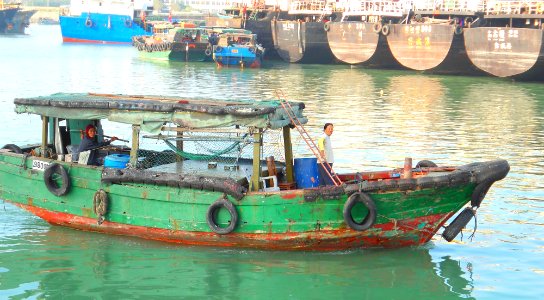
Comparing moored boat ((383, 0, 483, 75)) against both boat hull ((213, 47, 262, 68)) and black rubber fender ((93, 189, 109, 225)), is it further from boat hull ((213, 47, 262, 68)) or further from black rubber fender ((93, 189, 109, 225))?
black rubber fender ((93, 189, 109, 225))

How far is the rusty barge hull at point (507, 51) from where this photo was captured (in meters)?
36.7

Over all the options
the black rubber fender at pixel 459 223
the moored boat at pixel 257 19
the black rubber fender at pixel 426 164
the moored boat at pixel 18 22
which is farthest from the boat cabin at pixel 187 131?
the moored boat at pixel 18 22

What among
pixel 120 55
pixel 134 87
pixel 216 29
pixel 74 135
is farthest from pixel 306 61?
pixel 74 135

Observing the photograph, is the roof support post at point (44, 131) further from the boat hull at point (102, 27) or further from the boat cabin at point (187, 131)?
the boat hull at point (102, 27)

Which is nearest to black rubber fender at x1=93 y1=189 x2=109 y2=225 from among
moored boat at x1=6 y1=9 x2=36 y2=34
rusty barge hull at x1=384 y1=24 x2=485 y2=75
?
rusty barge hull at x1=384 y1=24 x2=485 y2=75

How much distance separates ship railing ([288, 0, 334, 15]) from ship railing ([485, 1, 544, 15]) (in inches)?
504

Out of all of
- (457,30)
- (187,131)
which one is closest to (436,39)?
(457,30)

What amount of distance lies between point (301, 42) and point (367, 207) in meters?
40.3

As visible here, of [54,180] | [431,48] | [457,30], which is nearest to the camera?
[54,180]

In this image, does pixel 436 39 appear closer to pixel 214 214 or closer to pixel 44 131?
pixel 44 131

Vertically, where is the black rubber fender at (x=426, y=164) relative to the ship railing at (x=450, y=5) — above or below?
below

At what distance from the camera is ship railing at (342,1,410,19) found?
152 feet

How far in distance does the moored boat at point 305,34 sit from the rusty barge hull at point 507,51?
11450mm

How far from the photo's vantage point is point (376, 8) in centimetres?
4794
